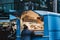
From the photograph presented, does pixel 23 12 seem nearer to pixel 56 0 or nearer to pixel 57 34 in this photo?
pixel 57 34

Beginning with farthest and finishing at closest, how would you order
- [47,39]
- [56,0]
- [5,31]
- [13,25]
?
[56,0] → [5,31] → [13,25] → [47,39]

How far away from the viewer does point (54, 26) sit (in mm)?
5840

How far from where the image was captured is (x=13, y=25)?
20.4 feet

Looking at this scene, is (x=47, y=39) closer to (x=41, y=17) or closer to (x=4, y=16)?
(x=41, y=17)

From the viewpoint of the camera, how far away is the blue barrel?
5801 millimetres

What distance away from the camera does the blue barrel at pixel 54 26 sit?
580cm

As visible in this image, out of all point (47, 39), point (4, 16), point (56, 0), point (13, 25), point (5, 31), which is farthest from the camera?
point (56, 0)

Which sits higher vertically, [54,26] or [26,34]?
[54,26]

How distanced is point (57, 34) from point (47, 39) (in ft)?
0.98

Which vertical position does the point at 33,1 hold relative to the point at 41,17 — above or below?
above

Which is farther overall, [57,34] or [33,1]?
[33,1]

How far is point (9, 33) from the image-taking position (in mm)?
6527

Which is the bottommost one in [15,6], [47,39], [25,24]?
[47,39]

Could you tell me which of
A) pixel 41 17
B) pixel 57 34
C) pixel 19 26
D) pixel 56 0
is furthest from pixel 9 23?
pixel 56 0
